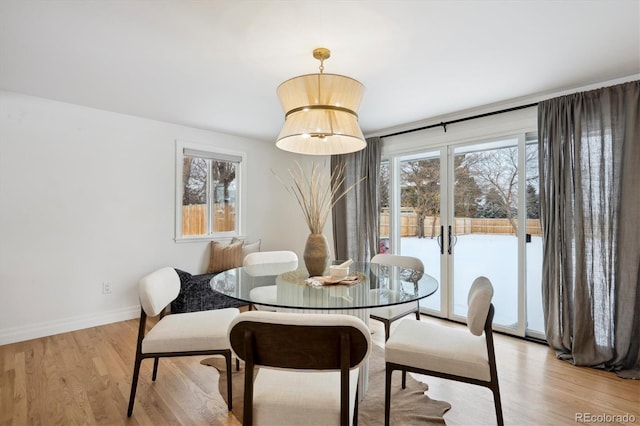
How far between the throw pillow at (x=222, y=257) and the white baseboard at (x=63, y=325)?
96cm

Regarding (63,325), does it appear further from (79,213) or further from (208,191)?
(208,191)

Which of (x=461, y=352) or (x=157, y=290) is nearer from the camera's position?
(x=461, y=352)

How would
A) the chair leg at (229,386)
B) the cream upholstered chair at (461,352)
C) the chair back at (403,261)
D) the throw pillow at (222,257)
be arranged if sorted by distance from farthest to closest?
1. the throw pillow at (222,257)
2. the chair back at (403,261)
3. the chair leg at (229,386)
4. the cream upholstered chair at (461,352)

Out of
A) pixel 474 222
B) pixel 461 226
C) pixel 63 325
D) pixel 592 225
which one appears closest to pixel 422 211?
pixel 461 226

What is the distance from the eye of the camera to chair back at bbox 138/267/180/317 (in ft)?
5.92

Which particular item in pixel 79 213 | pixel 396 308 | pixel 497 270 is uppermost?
pixel 79 213

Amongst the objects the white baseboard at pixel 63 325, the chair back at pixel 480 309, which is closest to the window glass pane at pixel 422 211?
the chair back at pixel 480 309

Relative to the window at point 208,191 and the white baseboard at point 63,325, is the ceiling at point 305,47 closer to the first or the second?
the window at point 208,191

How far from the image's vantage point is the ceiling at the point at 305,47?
1.72 meters

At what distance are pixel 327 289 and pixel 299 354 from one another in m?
0.70

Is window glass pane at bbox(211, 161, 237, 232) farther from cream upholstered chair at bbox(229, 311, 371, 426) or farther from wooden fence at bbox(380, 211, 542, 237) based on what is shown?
cream upholstered chair at bbox(229, 311, 371, 426)

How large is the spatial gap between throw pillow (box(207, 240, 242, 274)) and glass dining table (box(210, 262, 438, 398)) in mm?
1827

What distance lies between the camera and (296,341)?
1.13 m

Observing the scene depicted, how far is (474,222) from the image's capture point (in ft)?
11.2
